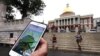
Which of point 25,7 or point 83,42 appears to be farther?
point 25,7

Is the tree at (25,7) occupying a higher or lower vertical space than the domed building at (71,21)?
higher

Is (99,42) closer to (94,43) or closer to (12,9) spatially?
(94,43)

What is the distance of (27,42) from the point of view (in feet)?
8.64

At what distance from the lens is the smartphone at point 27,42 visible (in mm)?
2576

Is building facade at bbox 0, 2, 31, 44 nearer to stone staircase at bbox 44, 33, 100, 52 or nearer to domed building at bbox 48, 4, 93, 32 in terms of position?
stone staircase at bbox 44, 33, 100, 52

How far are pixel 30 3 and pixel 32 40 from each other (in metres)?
48.0

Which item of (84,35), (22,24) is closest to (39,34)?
(84,35)

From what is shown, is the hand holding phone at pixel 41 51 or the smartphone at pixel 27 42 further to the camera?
the smartphone at pixel 27 42

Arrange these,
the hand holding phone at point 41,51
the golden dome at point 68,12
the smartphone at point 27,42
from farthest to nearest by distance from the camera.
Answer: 1. the golden dome at point 68,12
2. the smartphone at point 27,42
3. the hand holding phone at point 41,51

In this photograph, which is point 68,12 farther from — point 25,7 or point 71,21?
point 25,7

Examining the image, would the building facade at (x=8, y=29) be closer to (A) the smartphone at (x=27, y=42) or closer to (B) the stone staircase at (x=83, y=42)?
(B) the stone staircase at (x=83, y=42)

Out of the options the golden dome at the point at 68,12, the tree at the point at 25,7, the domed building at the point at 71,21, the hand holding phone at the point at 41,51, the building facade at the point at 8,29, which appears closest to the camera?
the hand holding phone at the point at 41,51

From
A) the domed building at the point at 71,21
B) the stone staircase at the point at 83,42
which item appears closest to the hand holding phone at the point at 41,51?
the stone staircase at the point at 83,42

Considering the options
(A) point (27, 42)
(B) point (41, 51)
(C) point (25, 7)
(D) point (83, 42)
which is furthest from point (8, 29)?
(B) point (41, 51)
